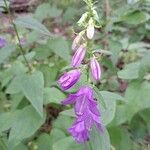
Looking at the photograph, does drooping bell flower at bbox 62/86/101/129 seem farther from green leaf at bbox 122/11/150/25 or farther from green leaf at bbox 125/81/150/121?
green leaf at bbox 122/11/150/25

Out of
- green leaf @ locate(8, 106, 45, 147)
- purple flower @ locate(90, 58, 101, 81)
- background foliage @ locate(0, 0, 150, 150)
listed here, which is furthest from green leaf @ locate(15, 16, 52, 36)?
purple flower @ locate(90, 58, 101, 81)

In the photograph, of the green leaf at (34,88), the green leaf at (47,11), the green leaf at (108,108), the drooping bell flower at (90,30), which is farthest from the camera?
the green leaf at (47,11)

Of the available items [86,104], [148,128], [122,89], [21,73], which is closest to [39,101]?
[21,73]

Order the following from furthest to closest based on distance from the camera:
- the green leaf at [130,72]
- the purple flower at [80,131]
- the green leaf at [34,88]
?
the green leaf at [130,72], the green leaf at [34,88], the purple flower at [80,131]

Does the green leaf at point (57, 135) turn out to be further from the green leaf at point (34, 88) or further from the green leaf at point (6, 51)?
the green leaf at point (6, 51)

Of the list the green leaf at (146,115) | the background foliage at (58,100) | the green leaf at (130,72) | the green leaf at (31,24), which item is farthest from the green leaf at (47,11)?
the green leaf at (146,115)

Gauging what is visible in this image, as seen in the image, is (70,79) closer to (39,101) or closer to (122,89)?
(39,101)
